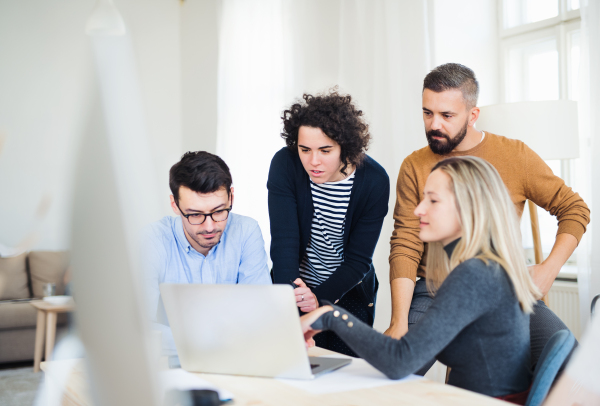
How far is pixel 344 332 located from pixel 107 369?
2.60 feet

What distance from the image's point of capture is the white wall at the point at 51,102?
169 millimetres

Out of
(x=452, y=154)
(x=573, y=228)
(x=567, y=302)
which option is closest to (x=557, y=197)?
(x=573, y=228)

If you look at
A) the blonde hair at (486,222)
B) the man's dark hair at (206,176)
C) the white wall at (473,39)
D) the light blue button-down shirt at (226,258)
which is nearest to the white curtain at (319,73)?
the white wall at (473,39)

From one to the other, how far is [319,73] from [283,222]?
1481mm

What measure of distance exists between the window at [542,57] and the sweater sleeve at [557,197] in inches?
55.8

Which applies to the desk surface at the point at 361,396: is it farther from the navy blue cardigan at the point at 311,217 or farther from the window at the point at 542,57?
the window at the point at 542,57

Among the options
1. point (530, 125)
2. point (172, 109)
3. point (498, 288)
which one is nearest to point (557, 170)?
point (530, 125)

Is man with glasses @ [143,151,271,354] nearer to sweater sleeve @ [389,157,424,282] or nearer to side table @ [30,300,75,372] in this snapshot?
sweater sleeve @ [389,157,424,282]

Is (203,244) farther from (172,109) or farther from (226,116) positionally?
(226,116)

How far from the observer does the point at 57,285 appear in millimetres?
167

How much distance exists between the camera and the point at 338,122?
1.47 metres

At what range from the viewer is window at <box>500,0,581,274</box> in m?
2.80

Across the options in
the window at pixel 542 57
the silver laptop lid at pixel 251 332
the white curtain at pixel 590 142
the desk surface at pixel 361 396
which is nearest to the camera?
the desk surface at pixel 361 396

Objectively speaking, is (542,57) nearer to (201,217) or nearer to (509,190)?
(509,190)
